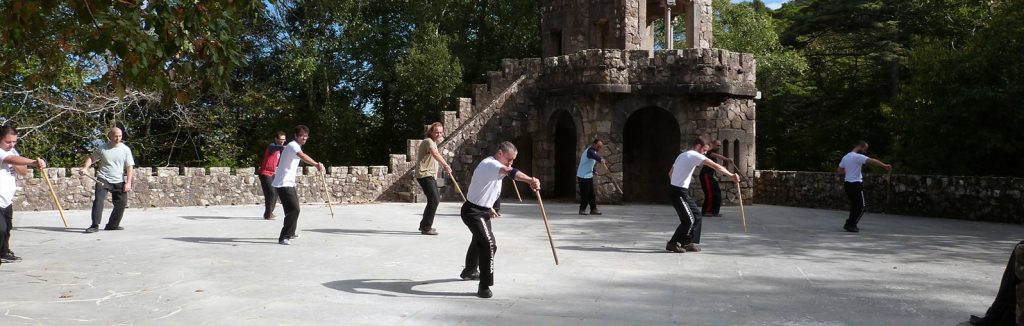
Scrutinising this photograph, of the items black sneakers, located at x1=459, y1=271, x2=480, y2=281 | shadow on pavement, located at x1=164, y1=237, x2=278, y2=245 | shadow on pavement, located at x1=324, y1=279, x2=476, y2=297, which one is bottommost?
shadow on pavement, located at x1=324, y1=279, x2=476, y2=297

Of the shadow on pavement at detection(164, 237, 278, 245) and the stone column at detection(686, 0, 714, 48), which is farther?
the stone column at detection(686, 0, 714, 48)

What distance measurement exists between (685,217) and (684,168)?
60 cm

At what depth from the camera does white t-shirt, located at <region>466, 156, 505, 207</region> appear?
286 inches

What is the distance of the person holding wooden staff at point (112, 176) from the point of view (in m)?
11.7

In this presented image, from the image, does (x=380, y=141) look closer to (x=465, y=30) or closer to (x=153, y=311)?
(x=465, y=30)

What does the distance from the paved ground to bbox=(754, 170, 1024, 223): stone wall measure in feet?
4.81

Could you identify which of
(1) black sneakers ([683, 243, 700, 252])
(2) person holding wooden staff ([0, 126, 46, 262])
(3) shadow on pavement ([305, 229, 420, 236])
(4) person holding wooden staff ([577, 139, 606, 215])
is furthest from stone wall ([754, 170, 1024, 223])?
(2) person holding wooden staff ([0, 126, 46, 262])

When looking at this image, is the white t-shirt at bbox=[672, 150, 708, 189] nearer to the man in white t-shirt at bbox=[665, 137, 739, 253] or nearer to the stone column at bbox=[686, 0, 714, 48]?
the man in white t-shirt at bbox=[665, 137, 739, 253]

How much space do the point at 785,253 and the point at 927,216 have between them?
25.0ft

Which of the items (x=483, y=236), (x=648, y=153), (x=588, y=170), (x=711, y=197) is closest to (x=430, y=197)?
(x=483, y=236)

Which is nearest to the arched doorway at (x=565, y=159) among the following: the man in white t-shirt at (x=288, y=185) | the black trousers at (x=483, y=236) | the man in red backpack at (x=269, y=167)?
the man in red backpack at (x=269, y=167)

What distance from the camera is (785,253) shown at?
10.1 m

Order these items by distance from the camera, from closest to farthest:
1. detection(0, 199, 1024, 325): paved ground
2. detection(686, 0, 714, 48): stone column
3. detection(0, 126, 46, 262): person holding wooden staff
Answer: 1. detection(0, 199, 1024, 325): paved ground
2. detection(0, 126, 46, 262): person holding wooden staff
3. detection(686, 0, 714, 48): stone column

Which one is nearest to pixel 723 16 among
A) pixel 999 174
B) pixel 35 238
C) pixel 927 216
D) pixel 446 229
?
pixel 999 174
